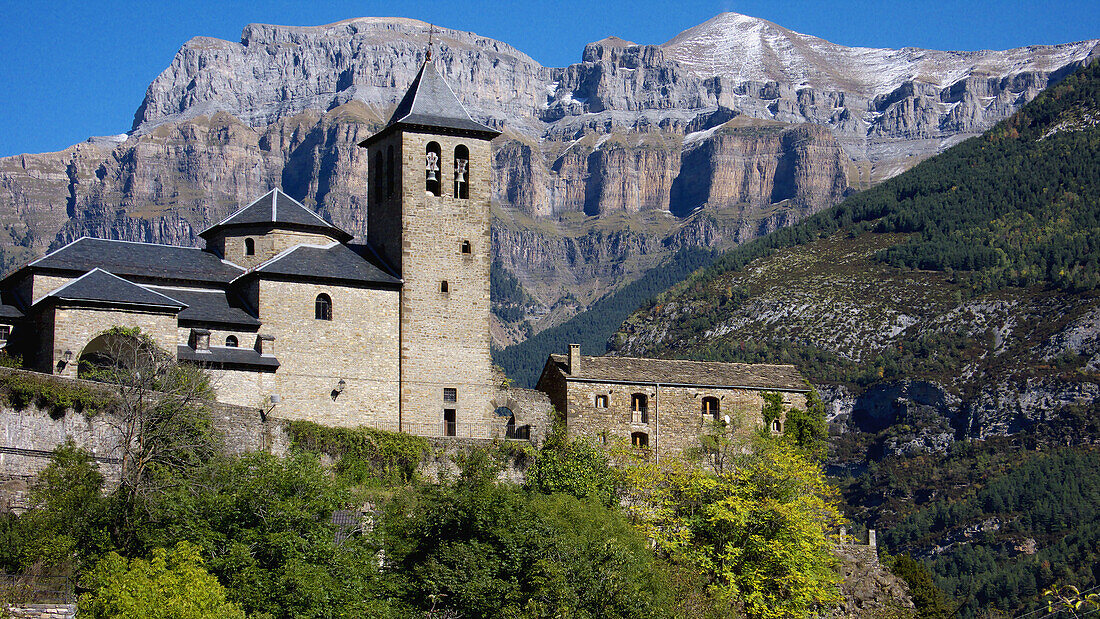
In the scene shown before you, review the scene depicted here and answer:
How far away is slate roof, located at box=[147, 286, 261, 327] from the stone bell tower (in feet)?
21.0

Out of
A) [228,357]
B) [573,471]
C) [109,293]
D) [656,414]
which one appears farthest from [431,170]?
[109,293]

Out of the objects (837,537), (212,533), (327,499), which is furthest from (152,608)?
(837,537)

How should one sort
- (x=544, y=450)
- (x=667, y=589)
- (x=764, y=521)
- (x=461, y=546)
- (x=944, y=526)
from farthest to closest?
(x=944, y=526)
(x=544, y=450)
(x=764, y=521)
(x=667, y=589)
(x=461, y=546)

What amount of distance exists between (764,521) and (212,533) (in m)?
22.4

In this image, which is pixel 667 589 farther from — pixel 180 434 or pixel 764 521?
pixel 180 434

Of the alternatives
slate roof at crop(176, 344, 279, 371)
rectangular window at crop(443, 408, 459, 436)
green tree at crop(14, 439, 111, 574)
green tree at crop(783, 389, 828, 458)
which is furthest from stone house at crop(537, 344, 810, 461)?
→ green tree at crop(14, 439, 111, 574)

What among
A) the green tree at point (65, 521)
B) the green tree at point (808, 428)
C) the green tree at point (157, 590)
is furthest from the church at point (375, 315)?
the green tree at point (157, 590)

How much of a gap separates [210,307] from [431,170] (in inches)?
422

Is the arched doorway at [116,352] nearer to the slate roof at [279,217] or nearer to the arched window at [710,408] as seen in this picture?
the slate roof at [279,217]

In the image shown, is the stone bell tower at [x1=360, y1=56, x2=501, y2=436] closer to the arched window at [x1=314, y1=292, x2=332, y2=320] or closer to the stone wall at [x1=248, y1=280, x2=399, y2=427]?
the stone wall at [x1=248, y1=280, x2=399, y2=427]

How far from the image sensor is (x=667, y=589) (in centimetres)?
4116

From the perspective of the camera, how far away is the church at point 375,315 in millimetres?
51219

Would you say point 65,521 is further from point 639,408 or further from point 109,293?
point 639,408

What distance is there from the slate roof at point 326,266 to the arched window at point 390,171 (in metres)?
3.20
